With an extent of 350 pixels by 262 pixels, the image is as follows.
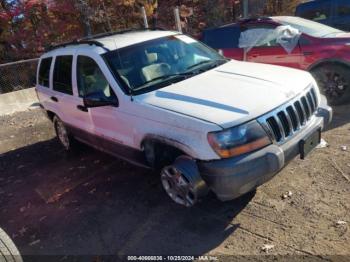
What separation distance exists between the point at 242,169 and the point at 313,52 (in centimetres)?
397

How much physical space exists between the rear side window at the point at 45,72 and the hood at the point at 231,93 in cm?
266

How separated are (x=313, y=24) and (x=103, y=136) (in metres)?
4.60

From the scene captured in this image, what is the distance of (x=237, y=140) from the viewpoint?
11.0ft

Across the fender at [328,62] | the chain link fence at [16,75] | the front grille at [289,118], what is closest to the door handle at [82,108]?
the front grille at [289,118]

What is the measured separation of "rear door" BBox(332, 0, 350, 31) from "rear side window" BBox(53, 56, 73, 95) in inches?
297

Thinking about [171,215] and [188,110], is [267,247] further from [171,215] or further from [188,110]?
[188,110]

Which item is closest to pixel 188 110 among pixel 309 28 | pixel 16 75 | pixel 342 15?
pixel 309 28

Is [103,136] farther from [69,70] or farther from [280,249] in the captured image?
[280,249]

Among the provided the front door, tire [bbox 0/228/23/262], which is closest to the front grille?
the front door

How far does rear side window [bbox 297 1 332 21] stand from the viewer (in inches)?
398

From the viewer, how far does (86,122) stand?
16.9 feet

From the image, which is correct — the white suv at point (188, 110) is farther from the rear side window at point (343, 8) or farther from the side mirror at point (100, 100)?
the rear side window at point (343, 8)

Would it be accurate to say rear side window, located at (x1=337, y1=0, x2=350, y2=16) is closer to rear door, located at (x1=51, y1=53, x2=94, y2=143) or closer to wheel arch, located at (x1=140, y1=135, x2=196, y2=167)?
rear door, located at (x1=51, y1=53, x2=94, y2=143)

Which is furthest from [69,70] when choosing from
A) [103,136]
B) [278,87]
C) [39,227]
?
[278,87]
